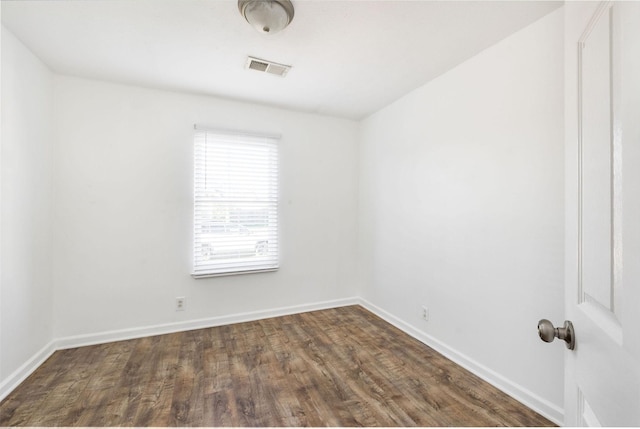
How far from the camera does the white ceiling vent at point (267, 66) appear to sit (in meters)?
2.29

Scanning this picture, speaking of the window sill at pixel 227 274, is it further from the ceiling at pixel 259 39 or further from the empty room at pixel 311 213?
the ceiling at pixel 259 39

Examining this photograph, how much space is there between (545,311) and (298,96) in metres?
2.81

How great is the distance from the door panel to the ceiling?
3.96ft

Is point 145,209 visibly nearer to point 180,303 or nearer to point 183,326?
point 180,303

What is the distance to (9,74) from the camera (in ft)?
6.33

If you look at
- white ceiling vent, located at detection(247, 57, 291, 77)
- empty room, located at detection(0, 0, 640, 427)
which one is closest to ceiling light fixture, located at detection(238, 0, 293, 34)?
empty room, located at detection(0, 0, 640, 427)

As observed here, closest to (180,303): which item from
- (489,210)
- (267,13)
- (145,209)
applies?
(145,209)

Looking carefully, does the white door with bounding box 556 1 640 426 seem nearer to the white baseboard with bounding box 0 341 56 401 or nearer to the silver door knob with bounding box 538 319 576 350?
the silver door knob with bounding box 538 319 576 350

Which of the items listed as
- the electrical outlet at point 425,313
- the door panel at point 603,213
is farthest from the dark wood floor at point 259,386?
the door panel at point 603,213

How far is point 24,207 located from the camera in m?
2.11

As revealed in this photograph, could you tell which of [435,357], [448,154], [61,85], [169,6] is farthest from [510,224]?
[61,85]

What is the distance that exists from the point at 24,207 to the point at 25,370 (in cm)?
123

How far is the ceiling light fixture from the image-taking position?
1608mm

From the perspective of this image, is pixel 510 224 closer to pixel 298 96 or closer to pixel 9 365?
pixel 298 96
